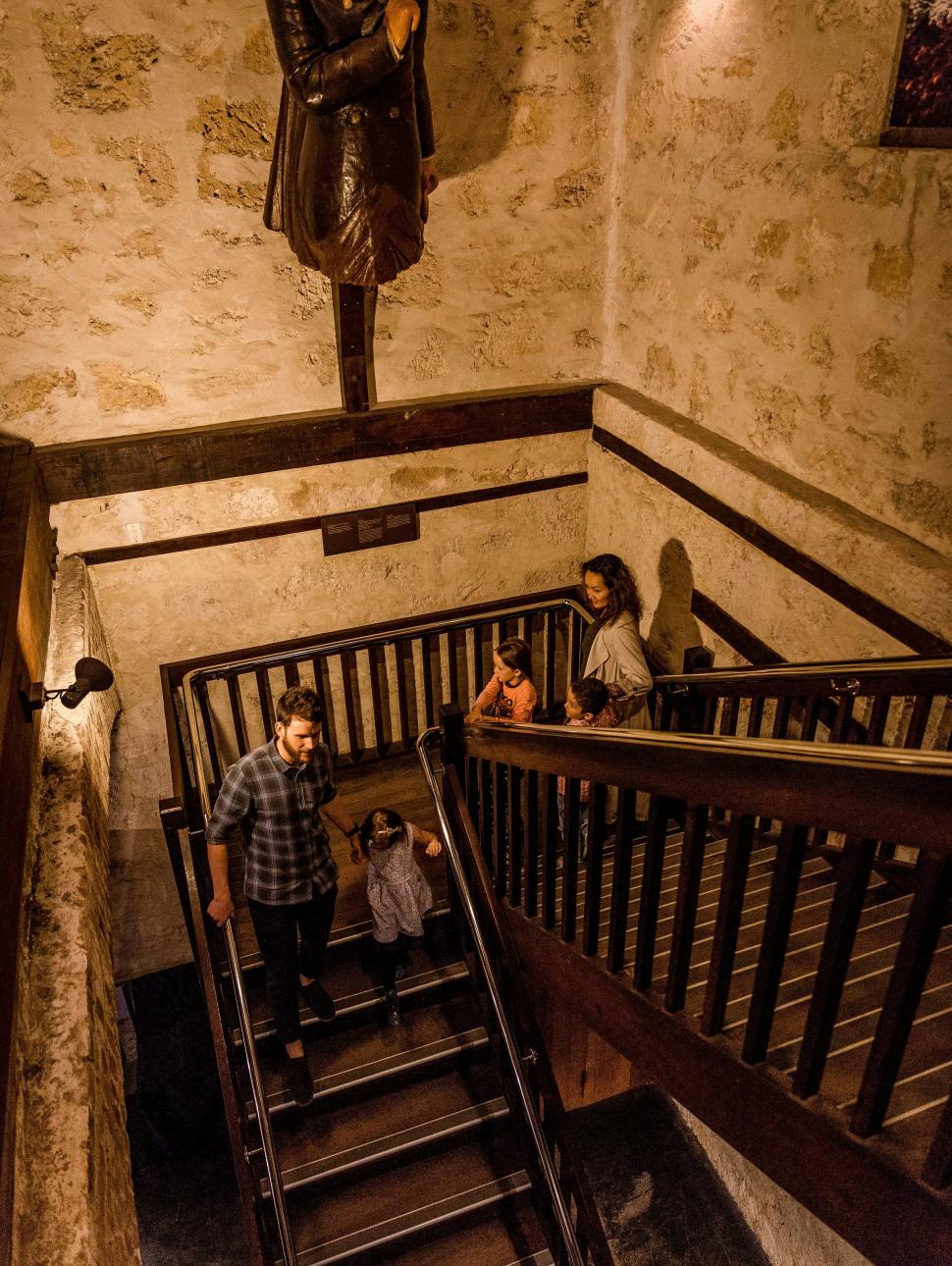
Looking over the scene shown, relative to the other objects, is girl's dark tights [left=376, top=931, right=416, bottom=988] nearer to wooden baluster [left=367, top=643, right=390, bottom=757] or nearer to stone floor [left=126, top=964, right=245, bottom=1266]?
wooden baluster [left=367, top=643, right=390, bottom=757]

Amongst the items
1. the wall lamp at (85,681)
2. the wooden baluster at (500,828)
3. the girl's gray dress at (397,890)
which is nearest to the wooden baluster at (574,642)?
the wooden baluster at (500,828)

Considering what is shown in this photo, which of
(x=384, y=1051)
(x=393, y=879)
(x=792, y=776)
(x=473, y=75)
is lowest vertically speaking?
(x=384, y=1051)

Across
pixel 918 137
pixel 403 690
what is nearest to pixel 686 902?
pixel 918 137

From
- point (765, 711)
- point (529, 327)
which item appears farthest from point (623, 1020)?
point (529, 327)

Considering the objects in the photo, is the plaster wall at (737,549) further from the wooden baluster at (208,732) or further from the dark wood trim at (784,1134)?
the wooden baluster at (208,732)

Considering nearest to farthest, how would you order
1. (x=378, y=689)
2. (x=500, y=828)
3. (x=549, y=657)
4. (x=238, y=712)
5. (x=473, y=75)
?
(x=500, y=828), (x=473, y=75), (x=238, y=712), (x=378, y=689), (x=549, y=657)

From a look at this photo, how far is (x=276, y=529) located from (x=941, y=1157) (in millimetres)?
4146

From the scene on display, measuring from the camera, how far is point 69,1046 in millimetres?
2080

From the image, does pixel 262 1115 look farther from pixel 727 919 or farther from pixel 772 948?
pixel 772 948

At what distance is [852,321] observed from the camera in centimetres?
327

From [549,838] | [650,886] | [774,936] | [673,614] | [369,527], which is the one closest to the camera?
[774,936]

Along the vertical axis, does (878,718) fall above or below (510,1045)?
above

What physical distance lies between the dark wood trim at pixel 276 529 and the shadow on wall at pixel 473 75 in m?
1.72

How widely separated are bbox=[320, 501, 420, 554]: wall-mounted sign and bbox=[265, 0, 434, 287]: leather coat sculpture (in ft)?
4.98
